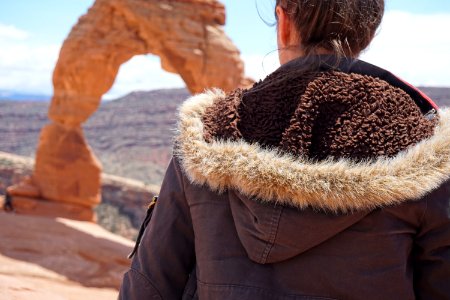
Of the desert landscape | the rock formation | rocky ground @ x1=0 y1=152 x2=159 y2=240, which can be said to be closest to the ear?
the desert landscape

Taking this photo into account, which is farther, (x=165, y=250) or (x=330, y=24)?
(x=165, y=250)

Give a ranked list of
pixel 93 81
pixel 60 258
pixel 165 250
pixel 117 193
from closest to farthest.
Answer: pixel 165 250
pixel 60 258
pixel 93 81
pixel 117 193

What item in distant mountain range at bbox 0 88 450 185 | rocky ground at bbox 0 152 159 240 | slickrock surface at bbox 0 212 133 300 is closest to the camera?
slickrock surface at bbox 0 212 133 300

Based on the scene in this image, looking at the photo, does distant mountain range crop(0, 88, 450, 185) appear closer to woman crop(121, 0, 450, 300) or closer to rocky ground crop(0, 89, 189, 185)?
rocky ground crop(0, 89, 189, 185)

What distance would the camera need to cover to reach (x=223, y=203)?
1299mm

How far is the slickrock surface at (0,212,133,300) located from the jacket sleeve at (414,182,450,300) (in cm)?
350

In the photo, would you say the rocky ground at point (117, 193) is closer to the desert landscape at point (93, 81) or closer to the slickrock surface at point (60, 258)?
the desert landscape at point (93, 81)

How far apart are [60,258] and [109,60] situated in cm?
472

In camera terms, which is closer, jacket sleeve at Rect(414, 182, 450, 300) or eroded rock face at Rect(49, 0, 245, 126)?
jacket sleeve at Rect(414, 182, 450, 300)

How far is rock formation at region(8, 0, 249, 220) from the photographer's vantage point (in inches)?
371

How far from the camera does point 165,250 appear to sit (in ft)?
4.61

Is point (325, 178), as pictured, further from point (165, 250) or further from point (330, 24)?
point (165, 250)

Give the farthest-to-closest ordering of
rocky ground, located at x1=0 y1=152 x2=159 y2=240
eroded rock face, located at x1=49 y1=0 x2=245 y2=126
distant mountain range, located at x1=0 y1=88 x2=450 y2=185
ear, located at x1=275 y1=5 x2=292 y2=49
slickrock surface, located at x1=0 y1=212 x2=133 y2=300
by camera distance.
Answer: distant mountain range, located at x1=0 y1=88 x2=450 y2=185 → rocky ground, located at x1=0 y1=152 x2=159 y2=240 → eroded rock face, located at x1=49 y1=0 x2=245 y2=126 → slickrock surface, located at x1=0 y1=212 x2=133 y2=300 → ear, located at x1=275 y1=5 x2=292 y2=49


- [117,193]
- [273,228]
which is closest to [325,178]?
[273,228]
